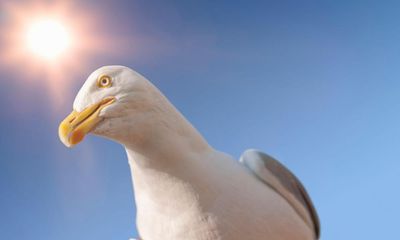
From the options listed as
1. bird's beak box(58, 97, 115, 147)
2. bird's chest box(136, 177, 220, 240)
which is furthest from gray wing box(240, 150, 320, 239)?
bird's beak box(58, 97, 115, 147)

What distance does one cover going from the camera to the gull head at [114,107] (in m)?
2.52

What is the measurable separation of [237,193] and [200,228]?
356 millimetres

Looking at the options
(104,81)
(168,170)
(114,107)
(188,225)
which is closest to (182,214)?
(188,225)

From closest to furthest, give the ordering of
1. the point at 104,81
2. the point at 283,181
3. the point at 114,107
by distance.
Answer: the point at 114,107, the point at 104,81, the point at 283,181

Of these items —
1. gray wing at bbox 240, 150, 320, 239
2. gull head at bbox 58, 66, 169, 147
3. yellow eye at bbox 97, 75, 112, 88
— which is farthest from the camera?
gray wing at bbox 240, 150, 320, 239

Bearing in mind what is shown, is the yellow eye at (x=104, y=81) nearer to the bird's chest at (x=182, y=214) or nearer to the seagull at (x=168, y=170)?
the seagull at (x=168, y=170)

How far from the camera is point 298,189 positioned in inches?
123

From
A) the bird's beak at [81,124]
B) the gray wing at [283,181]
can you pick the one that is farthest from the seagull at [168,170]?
the gray wing at [283,181]

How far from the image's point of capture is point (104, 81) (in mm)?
2705

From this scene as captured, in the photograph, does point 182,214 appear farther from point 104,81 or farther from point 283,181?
point 104,81

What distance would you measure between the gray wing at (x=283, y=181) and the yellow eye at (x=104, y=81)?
4.05 feet

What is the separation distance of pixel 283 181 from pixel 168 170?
99cm

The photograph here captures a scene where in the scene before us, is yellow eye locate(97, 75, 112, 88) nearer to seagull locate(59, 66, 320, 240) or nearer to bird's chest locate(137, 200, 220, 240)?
seagull locate(59, 66, 320, 240)

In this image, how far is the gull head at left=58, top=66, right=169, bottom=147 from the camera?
8.25 ft
